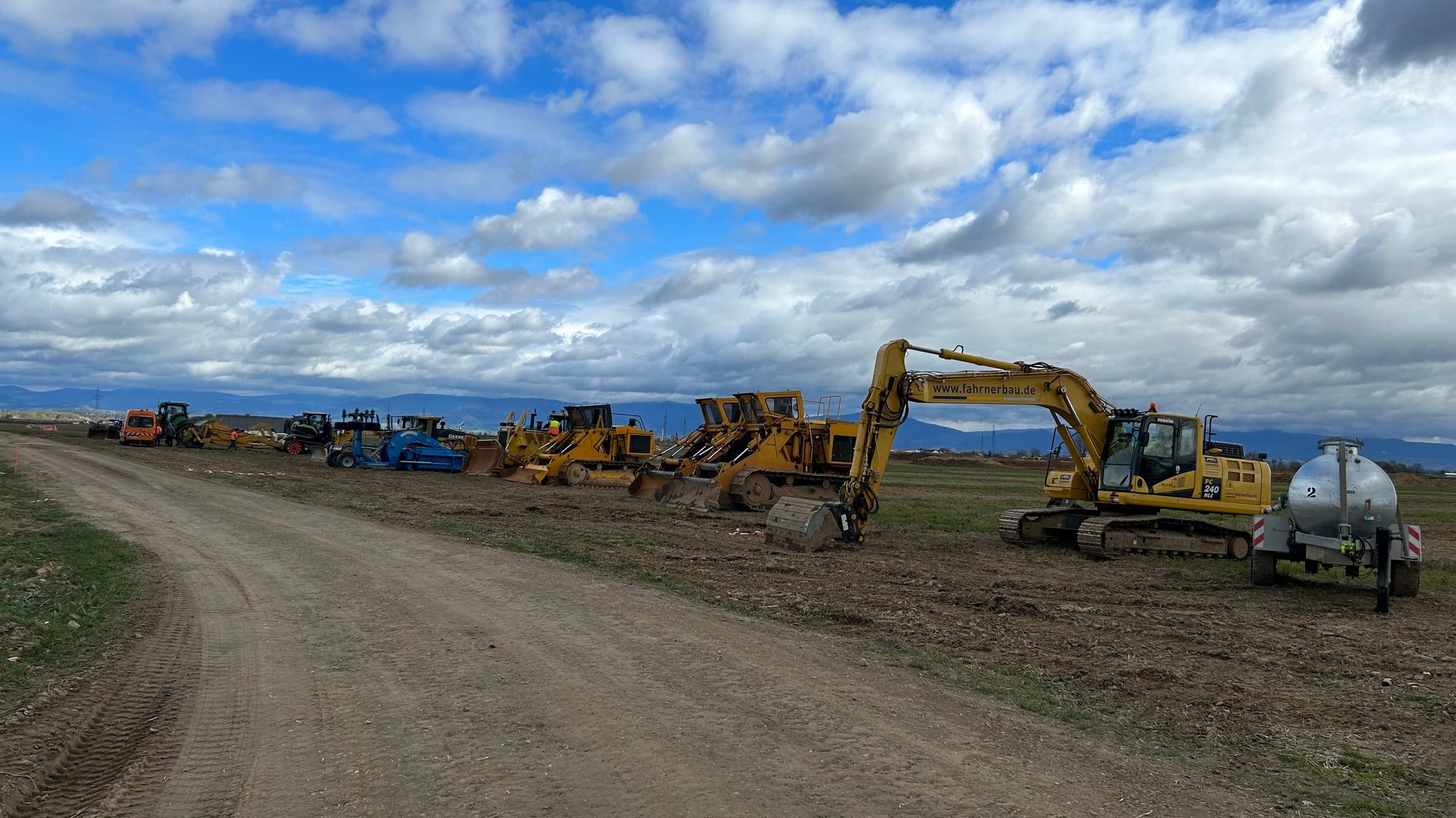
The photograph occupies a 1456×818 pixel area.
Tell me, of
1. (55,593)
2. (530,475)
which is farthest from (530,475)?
(55,593)

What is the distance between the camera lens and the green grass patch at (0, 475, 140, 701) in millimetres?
7438

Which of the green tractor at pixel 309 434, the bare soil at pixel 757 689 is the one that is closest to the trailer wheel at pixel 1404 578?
the bare soil at pixel 757 689

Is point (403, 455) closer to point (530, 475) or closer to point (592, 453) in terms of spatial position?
point (530, 475)

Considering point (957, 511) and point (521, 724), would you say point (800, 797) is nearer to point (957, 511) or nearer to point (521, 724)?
point (521, 724)

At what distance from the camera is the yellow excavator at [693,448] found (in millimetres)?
25891

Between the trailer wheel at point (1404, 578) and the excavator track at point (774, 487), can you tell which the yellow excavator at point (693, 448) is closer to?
the excavator track at point (774, 487)

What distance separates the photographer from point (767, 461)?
947 inches

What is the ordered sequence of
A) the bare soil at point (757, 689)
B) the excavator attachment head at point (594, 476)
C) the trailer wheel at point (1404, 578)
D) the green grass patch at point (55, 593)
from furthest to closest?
the excavator attachment head at point (594, 476)
the trailer wheel at point (1404, 578)
the green grass patch at point (55, 593)
the bare soil at point (757, 689)

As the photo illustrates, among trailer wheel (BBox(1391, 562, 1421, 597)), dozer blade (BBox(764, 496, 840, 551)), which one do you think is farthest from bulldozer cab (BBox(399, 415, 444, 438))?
trailer wheel (BBox(1391, 562, 1421, 597))

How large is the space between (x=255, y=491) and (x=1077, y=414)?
21.0 metres

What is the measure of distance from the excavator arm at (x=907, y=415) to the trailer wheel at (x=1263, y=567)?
4510mm

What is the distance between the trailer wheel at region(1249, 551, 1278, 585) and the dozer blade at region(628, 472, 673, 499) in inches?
590

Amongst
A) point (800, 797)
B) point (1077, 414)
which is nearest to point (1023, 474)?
point (1077, 414)

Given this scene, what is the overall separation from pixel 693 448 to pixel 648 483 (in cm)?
160
